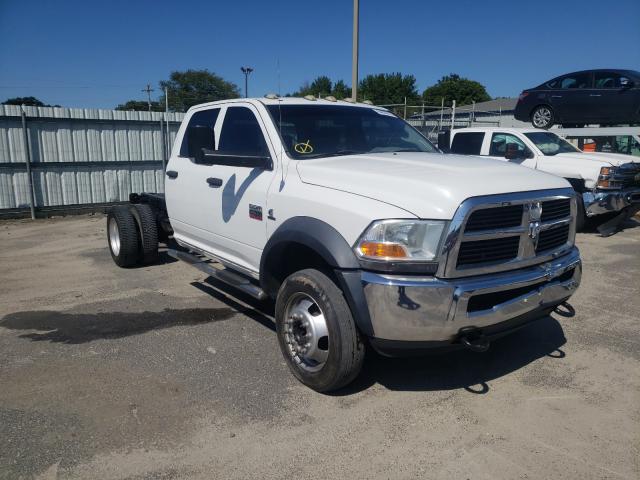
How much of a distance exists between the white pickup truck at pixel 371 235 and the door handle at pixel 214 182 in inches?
0.4

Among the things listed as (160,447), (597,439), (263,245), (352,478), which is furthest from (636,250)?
(160,447)

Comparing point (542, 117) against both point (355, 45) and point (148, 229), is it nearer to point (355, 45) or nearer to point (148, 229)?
point (355, 45)

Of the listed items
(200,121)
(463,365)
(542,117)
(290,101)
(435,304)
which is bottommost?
(463,365)

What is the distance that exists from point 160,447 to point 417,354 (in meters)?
1.61

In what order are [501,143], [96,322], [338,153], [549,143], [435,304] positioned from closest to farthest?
1. [435,304]
2. [338,153]
3. [96,322]
4. [549,143]
5. [501,143]

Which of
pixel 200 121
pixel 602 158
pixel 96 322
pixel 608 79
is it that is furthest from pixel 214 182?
pixel 608 79

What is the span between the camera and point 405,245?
2.96 meters

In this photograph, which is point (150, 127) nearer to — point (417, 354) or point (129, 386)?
point (129, 386)

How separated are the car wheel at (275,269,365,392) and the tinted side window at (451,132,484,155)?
8.30 meters

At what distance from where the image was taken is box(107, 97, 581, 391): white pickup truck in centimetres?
294

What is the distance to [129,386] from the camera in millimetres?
3609

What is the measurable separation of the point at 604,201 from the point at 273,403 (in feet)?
26.8

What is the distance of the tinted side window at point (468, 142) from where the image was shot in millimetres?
10906

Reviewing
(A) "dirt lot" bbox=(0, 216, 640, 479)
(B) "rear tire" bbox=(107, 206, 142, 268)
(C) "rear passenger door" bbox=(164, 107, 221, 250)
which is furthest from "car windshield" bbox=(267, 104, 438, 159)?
(B) "rear tire" bbox=(107, 206, 142, 268)
